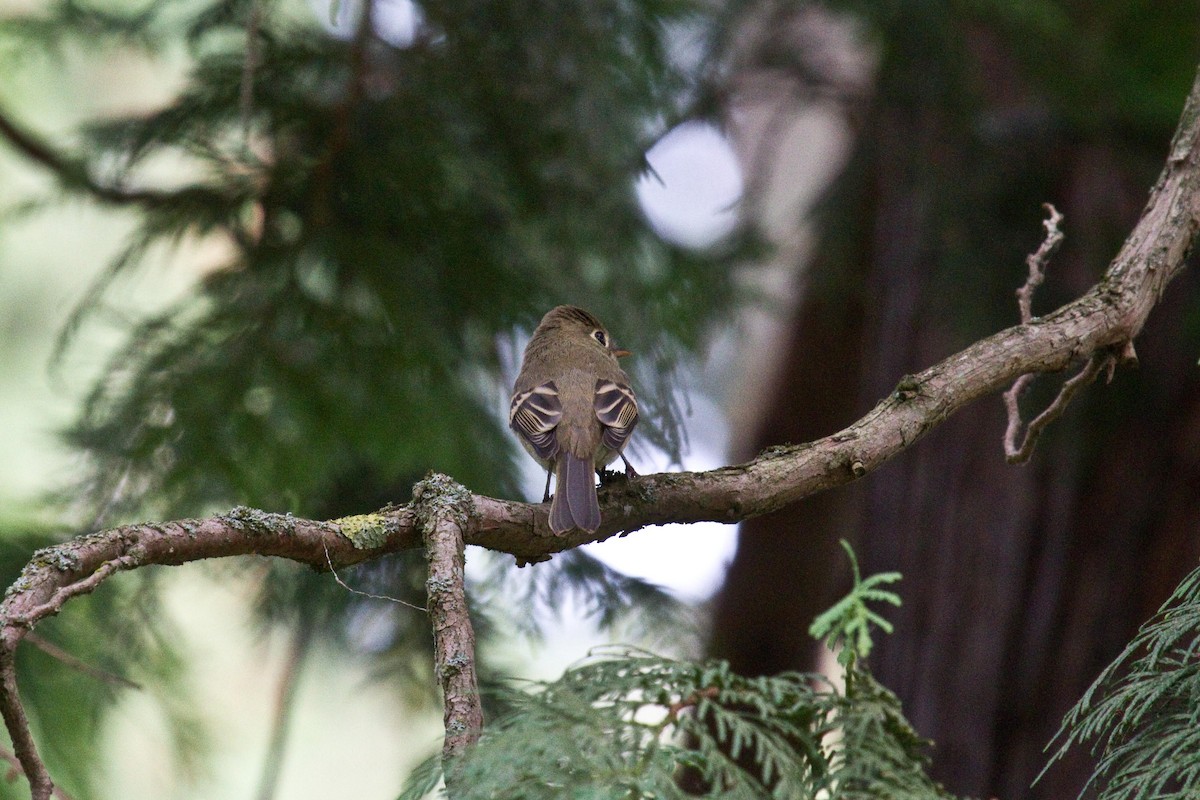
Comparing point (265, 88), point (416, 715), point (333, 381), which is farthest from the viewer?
point (416, 715)

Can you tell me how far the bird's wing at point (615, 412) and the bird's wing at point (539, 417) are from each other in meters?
0.12

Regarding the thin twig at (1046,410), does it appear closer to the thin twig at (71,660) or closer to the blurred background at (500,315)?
the blurred background at (500,315)

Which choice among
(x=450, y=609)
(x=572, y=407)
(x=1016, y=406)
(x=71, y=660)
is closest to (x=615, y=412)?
(x=572, y=407)

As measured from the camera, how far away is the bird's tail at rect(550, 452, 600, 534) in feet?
6.88

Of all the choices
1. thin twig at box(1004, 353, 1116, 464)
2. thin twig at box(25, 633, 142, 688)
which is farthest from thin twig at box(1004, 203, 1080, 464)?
thin twig at box(25, 633, 142, 688)

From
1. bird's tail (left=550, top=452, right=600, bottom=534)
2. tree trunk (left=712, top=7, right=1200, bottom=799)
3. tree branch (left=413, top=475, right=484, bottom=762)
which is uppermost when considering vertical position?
tree trunk (left=712, top=7, right=1200, bottom=799)

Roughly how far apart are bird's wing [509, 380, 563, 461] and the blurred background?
0.31 meters

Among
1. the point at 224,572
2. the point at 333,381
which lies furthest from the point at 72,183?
the point at 224,572

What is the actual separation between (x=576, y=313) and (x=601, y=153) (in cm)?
50

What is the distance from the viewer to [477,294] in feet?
12.4

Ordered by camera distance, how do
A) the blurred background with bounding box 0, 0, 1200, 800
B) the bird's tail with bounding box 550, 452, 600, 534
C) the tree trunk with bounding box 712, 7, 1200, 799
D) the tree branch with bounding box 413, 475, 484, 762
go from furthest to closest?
the tree trunk with bounding box 712, 7, 1200, 799, the blurred background with bounding box 0, 0, 1200, 800, the bird's tail with bounding box 550, 452, 600, 534, the tree branch with bounding box 413, 475, 484, 762

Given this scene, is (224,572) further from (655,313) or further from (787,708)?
(787,708)

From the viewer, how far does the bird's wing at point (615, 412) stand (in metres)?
3.05

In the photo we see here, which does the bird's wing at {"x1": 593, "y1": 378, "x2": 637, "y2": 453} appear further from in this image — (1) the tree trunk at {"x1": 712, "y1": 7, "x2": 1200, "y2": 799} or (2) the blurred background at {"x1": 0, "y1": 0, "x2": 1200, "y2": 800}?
(1) the tree trunk at {"x1": 712, "y1": 7, "x2": 1200, "y2": 799}
